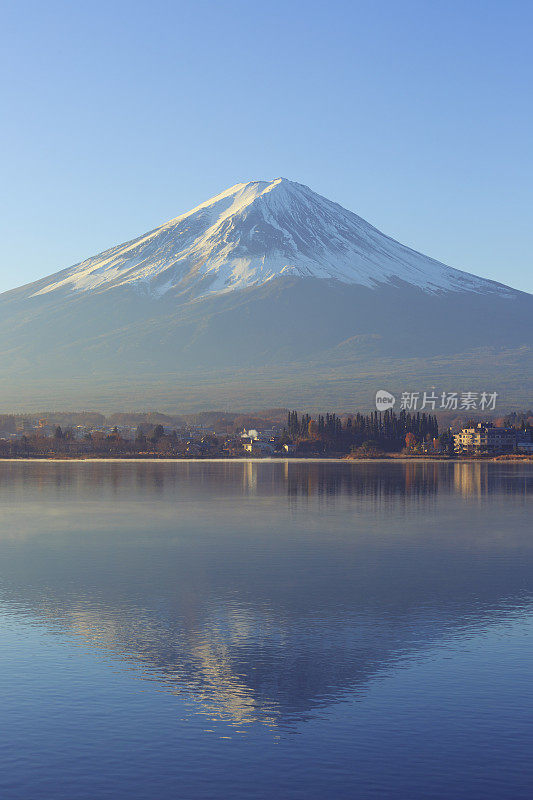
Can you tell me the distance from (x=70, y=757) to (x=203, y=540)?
32.0 m

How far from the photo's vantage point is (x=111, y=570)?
132 ft

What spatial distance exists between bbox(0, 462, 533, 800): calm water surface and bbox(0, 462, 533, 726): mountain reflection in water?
0.37 ft

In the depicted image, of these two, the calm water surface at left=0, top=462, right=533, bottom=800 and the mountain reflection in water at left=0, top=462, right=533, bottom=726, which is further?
the mountain reflection in water at left=0, top=462, right=533, bottom=726

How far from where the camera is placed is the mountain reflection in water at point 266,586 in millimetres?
24062

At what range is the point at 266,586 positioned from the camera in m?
35.9

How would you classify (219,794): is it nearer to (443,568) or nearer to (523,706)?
(523,706)

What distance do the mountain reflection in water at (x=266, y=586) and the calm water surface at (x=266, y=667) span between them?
0.37 ft

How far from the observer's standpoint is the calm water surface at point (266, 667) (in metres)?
18.0

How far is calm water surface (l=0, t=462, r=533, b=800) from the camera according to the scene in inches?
707

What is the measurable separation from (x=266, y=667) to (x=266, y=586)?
1167 cm

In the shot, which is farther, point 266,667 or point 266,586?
point 266,586

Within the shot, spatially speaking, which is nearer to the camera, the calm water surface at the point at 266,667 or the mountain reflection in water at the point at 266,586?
the calm water surface at the point at 266,667

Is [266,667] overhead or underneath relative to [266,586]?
underneath

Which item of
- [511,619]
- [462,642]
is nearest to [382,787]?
[462,642]
